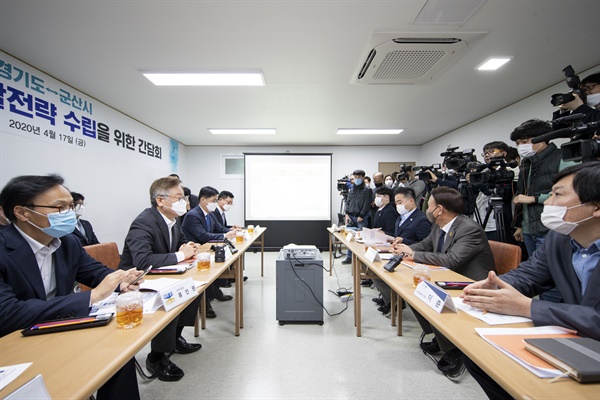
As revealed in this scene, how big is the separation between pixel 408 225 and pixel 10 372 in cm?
293

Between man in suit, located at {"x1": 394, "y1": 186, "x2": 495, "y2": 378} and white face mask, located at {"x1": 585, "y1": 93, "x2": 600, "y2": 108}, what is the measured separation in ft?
3.74

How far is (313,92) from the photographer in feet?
10.9

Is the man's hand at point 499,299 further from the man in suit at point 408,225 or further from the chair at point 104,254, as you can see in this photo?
the chair at point 104,254

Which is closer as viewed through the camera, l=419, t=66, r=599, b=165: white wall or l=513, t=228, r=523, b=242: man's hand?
l=513, t=228, r=523, b=242: man's hand

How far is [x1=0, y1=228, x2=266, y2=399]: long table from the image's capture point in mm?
675

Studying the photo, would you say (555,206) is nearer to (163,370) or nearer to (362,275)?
(362,275)

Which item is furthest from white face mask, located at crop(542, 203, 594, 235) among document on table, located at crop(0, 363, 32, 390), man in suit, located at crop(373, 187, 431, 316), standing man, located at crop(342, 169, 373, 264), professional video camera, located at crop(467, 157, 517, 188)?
standing man, located at crop(342, 169, 373, 264)

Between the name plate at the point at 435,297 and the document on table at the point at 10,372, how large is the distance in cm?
142

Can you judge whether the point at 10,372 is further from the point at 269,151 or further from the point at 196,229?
the point at 269,151

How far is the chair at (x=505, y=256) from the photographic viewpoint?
5.65 feet

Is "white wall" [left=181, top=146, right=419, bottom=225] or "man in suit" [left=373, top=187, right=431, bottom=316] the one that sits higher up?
"white wall" [left=181, top=146, right=419, bottom=225]

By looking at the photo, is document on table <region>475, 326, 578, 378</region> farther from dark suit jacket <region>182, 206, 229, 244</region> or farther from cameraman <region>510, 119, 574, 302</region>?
dark suit jacket <region>182, 206, 229, 244</region>

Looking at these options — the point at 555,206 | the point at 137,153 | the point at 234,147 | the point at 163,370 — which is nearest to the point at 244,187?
the point at 234,147

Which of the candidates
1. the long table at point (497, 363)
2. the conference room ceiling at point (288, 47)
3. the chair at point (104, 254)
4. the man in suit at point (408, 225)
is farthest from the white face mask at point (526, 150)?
the chair at point (104, 254)
